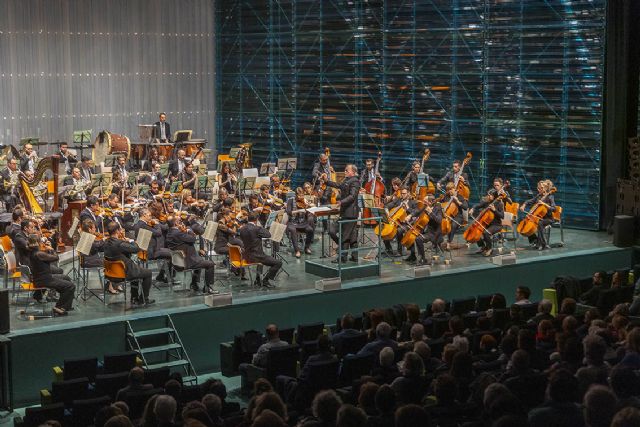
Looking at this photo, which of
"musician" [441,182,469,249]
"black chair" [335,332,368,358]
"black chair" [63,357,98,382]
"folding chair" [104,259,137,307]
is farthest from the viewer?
"musician" [441,182,469,249]

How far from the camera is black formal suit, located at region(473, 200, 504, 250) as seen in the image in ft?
59.8

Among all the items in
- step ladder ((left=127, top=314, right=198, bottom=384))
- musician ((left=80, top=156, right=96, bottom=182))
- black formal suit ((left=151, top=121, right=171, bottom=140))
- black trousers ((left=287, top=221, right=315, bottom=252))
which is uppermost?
black formal suit ((left=151, top=121, right=171, bottom=140))

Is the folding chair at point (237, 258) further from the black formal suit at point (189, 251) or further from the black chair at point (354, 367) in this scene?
the black chair at point (354, 367)

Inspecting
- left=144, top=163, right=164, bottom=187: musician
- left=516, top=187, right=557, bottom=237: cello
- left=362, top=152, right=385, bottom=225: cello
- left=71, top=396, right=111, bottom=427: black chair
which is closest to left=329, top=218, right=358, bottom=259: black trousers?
left=362, top=152, right=385, bottom=225: cello

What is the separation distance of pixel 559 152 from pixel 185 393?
45.4ft

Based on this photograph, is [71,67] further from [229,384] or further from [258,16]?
[229,384]

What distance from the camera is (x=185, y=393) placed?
32.0 ft

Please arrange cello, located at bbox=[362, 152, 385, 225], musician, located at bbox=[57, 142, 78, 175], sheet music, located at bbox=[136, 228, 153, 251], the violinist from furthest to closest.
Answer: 1. musician, located at bbox=[57, 142, 78, 175]
2. cello, located at bbox=[362, 152, 385, 225]
3. the violinist
4. sheet music, located at bbox=[136, 228, 153, 251]

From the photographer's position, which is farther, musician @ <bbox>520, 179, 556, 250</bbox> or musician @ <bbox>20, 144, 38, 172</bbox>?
musician @ <bbox>20, 144, 38, 172</bbox>

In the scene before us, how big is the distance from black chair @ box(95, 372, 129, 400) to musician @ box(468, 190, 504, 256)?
8.90m

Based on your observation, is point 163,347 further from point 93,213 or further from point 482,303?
point 482,303

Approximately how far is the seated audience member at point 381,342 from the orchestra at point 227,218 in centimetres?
473

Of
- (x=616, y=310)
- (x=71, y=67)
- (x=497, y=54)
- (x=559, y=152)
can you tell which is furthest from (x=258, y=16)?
(x=616, y=310)

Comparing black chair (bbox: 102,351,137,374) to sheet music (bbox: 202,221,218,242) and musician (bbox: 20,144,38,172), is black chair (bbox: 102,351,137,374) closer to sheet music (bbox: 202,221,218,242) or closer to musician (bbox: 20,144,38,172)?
sheet music (bbox: 202,221,218,242)
